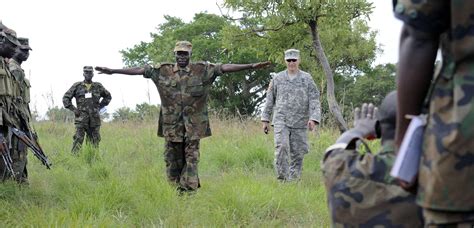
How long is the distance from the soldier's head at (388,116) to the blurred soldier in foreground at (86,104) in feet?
26.8

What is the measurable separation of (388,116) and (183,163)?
4.30 meters

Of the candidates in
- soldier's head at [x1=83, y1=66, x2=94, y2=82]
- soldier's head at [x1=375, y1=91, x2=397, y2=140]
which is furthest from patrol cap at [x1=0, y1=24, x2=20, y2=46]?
soldier's head at [x1=375, y1=91, x2=397, y2=140]

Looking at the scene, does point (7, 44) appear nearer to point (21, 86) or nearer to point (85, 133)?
point (21, 86)

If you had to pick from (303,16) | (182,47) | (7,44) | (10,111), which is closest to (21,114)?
(10,111)

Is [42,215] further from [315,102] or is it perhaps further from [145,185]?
[315,102]

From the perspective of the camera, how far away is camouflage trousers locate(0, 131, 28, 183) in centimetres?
584

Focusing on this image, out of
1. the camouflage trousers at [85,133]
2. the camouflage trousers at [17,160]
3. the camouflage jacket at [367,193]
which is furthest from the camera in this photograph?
the camouflage trousers at [85,133]

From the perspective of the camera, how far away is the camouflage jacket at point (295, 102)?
6.69 meters

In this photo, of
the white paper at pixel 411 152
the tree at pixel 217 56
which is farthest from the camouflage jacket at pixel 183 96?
the tree at pixel 217 56

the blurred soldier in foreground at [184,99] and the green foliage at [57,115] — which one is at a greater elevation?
the blurred soldier in foreground at [184,99]

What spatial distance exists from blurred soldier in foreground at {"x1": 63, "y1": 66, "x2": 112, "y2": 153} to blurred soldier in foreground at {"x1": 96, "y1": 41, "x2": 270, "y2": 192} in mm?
3973

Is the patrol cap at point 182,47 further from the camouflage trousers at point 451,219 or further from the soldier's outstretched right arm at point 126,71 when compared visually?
the camouflage trousers at point 451,219

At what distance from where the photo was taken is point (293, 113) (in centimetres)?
670

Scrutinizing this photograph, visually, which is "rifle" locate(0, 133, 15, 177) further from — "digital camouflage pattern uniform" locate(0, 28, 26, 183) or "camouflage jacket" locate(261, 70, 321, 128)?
"camouflage jacket" locate(261, 70, 321, 128)
